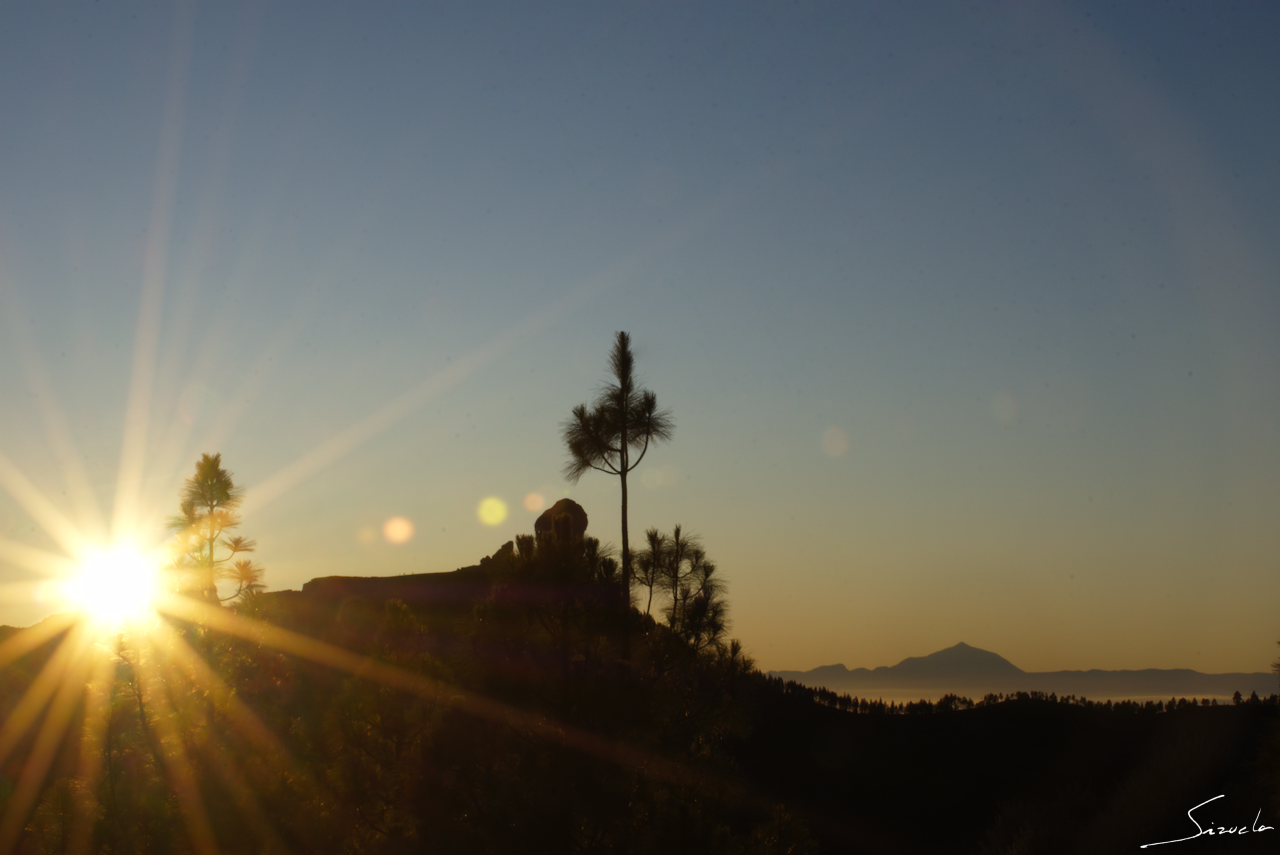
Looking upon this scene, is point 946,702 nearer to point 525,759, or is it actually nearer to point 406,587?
point 406,587

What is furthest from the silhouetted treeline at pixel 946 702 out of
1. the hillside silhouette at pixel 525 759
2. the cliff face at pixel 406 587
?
the hillside silhouette at pixel 525 759

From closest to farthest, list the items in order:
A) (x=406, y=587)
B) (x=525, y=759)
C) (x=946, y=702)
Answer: (x=525, y=759) → (x=406, y=587) → (x=946, y=702)

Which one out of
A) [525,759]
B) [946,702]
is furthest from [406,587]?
[946,702]

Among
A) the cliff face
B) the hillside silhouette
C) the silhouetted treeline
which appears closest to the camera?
the hillside silhouette

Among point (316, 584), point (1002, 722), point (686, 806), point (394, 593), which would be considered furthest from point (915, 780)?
point (686, 806)

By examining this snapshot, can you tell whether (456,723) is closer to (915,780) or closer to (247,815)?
(247,815)

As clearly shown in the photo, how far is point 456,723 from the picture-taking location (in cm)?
1230

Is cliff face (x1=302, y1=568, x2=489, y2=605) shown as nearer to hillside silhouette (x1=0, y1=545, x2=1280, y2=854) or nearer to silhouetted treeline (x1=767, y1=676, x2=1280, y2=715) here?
hillside silhouette (x1=0, y1=545, x2=1280, y2=854)

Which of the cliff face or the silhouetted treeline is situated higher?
the cliff face

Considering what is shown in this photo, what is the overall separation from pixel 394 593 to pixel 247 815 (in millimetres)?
14878

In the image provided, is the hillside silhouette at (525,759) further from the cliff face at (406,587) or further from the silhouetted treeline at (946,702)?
the silhouetted treeline at (946,702)

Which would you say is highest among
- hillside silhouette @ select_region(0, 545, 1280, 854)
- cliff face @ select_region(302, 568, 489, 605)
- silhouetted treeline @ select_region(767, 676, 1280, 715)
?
cliff face @ select_region(302, 568, 489, 605)

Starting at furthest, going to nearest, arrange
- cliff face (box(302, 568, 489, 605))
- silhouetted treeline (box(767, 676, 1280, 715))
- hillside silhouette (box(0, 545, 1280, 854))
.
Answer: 1. silhouetted treeline (box(767, 676, 1280, 715))
2. cliff face (box(302, 568, 489, 605))
3. hillside silhouette (box(0, 545, 1280, 854))

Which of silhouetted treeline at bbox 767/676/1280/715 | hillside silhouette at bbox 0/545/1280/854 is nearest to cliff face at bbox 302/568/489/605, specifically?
hillside silhouette at bbox 0/545/1280/854
